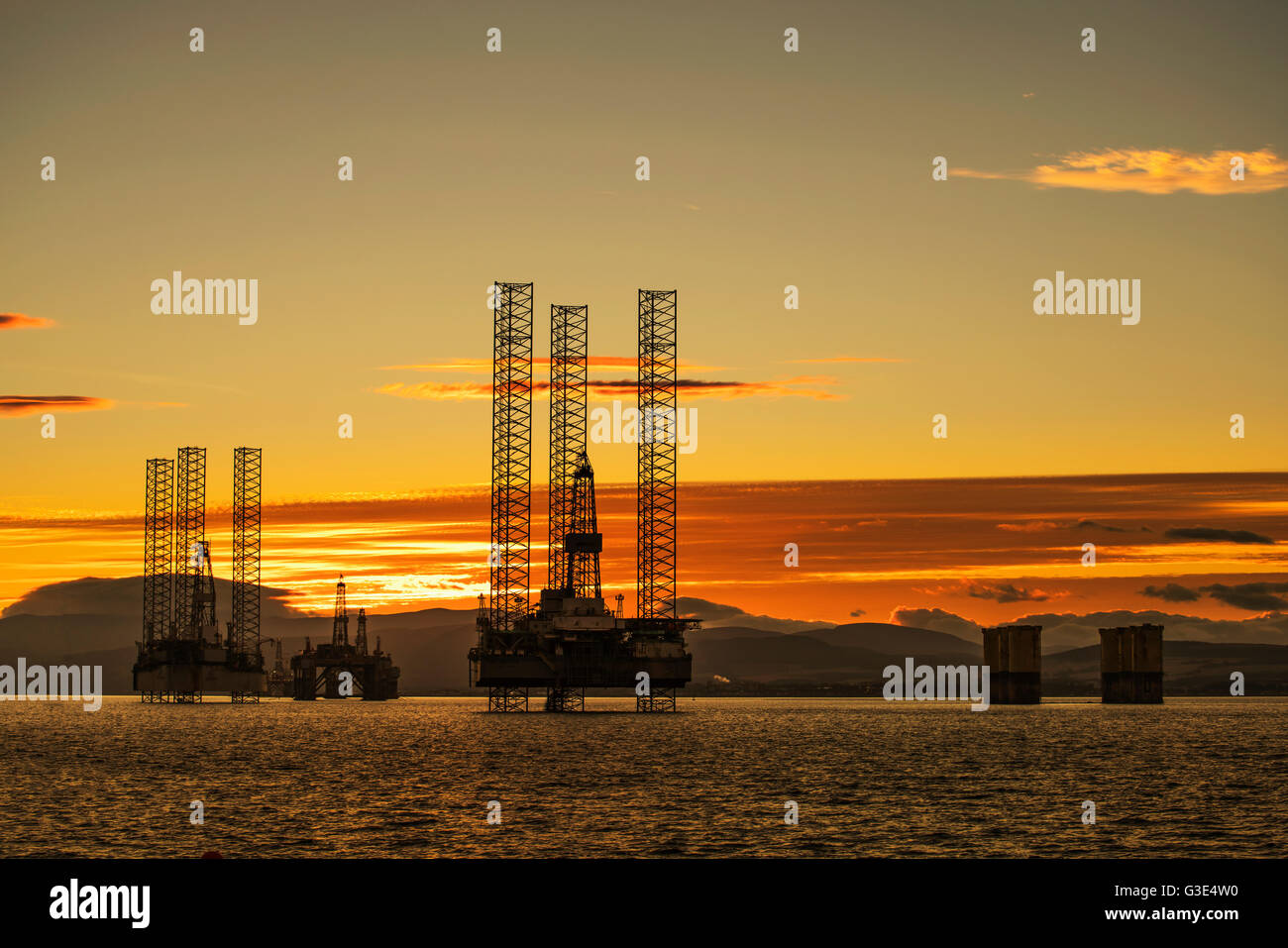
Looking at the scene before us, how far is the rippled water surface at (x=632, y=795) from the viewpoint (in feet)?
172

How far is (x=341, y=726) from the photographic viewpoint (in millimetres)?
174625

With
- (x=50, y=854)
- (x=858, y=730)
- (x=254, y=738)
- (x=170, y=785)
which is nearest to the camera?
(x=50, y=854)

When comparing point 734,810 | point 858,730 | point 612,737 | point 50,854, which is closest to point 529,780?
point 734,810

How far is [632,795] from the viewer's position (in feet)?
229

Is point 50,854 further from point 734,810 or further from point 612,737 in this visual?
point 612,737

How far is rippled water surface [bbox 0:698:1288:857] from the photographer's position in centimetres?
5244
